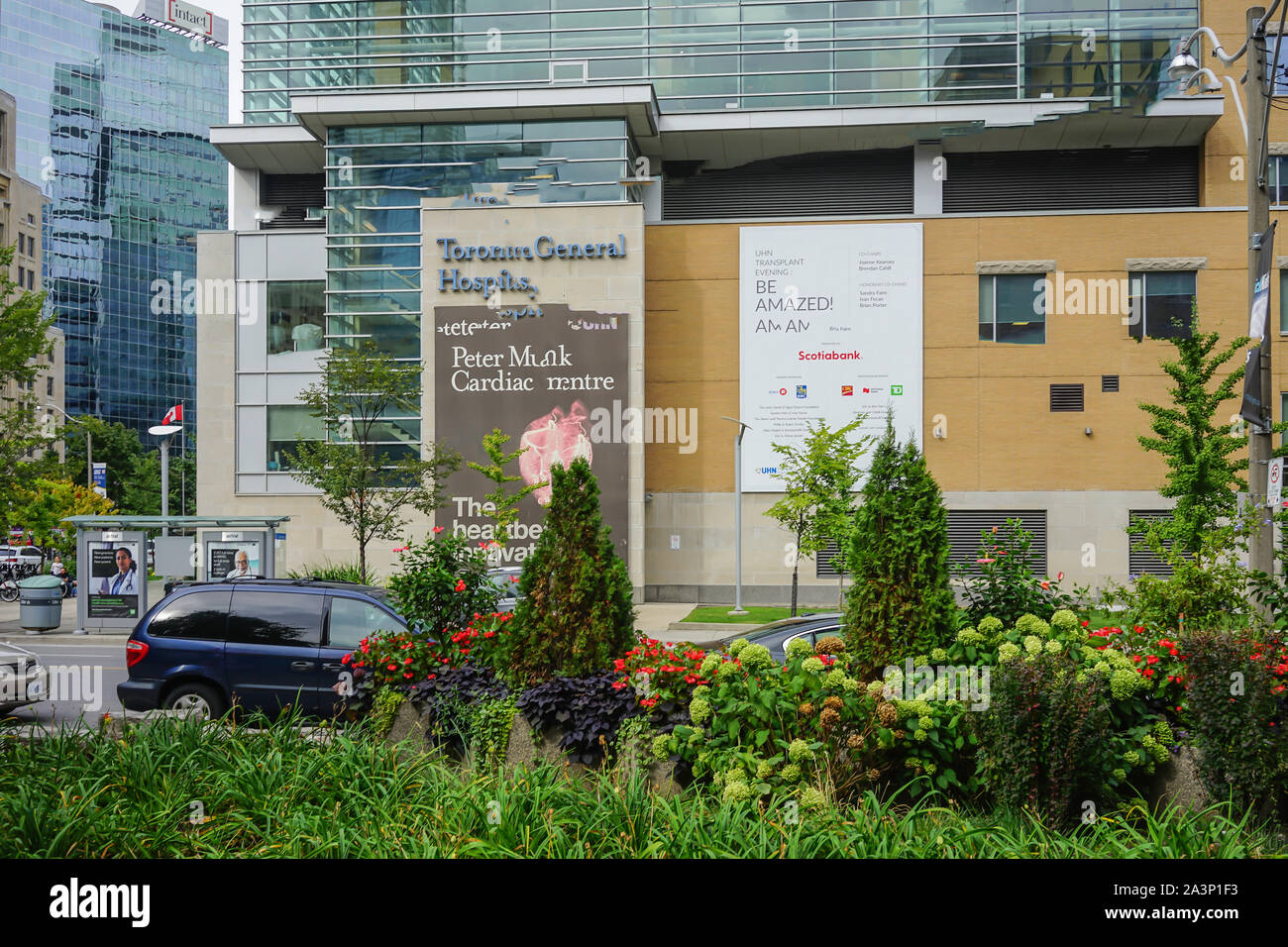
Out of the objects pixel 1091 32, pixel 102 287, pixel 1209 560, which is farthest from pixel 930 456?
pixel 102 287

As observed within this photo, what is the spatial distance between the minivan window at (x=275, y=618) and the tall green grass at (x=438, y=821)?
492cm

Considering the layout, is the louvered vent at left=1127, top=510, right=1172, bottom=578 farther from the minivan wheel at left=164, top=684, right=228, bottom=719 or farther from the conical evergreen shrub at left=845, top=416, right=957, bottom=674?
the minivan wheel at left=164, top=684, right=228, bottom=719

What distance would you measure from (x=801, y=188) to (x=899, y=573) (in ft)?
93.9

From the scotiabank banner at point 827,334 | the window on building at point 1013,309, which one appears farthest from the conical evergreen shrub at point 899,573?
the window on building at point 1013,309

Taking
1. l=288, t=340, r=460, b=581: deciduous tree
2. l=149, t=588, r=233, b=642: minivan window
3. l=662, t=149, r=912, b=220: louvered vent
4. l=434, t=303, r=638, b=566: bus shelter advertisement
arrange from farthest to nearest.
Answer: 1. l=662, t=149, r=912, b=220: louvered vent
2. l=434, t=303, r=638, b=566: bus shelter advertisement
3. l=288, t=340, r=460, b=581: deciduous tree
4. l=149, t=588, r=233, b=642: minivan window

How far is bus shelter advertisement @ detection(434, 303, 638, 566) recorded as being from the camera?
29.2 meters

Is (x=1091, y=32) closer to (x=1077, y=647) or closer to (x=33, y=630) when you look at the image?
(x=1077, y=647)

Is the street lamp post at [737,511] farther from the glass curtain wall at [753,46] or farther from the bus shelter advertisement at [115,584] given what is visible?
the bus shelter advertisement at [115,584]

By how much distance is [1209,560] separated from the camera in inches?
296

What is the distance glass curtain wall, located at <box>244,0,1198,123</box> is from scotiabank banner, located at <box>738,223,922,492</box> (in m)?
5.42

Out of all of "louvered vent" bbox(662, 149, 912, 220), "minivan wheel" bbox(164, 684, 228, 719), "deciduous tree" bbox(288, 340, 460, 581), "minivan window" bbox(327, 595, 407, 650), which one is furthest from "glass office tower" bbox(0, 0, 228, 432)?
"minivan window" bbox(327, 595, 407, 650)

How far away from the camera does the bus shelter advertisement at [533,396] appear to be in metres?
29.2

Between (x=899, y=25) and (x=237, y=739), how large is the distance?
107 ft

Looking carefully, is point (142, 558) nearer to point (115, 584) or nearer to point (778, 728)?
point (115, 584)
